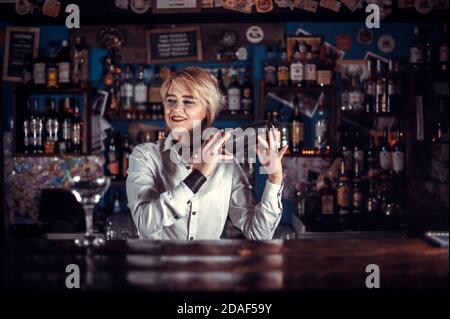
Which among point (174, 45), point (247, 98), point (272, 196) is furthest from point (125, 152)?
Result: point (272, 196)

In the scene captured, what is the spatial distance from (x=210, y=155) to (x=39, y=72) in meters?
2.44

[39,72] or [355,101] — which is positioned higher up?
[39,72]

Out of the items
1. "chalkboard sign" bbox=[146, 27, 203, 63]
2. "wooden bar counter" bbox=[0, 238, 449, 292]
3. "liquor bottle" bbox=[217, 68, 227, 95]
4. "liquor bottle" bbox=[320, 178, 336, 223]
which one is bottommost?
"liquor bottle" bbox=[320, 178, 336, 223]

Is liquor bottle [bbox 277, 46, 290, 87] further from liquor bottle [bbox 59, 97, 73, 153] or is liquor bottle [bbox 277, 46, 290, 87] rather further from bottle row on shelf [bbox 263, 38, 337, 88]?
liquor bottle [bbox 59, 97, 73, 153]

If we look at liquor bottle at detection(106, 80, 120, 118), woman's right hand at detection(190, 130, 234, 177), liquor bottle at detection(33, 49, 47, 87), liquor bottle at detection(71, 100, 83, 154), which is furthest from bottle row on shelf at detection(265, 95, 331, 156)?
woman's right hand at detection(190, 130, 234, 177)

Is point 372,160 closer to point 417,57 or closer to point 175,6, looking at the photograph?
point 417,57

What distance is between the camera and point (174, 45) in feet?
12.3

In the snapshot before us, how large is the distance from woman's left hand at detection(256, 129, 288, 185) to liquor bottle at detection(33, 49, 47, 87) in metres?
2.38

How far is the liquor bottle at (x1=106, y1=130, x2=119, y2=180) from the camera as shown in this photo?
368cm

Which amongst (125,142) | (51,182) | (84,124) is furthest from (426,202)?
(51,182)

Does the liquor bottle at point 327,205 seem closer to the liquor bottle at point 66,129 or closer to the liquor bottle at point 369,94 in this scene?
the liquor bottle at point 369,94

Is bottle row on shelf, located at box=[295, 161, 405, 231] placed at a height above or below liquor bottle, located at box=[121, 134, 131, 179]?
below

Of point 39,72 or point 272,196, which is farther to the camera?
point 39,72

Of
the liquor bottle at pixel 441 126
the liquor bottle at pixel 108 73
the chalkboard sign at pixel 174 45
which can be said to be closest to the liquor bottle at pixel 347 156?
the liquor bottle at pixel 441 126
